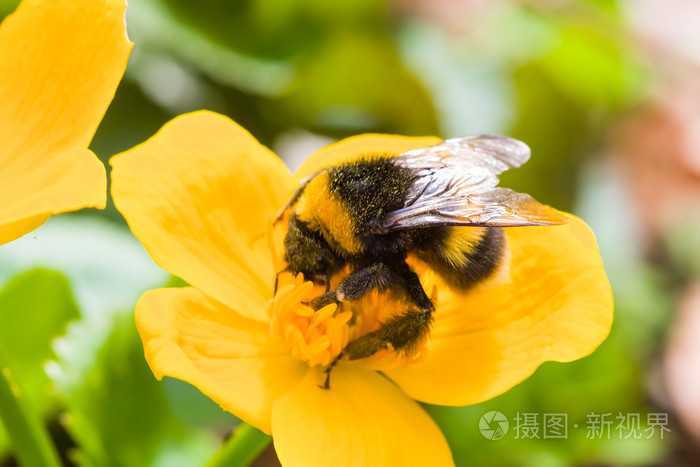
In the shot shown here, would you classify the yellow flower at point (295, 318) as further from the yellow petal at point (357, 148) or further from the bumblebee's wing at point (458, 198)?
the bumblebee's wing at point (458, 198)

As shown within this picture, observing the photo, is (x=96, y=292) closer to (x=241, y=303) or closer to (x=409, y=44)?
(x=241, y=303)

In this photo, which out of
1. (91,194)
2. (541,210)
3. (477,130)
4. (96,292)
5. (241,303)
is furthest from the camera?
(477,130)

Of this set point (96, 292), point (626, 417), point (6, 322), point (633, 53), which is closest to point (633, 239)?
point (633, 53)

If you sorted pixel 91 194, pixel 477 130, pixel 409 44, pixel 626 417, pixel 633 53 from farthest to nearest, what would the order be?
1. pixel 633 53
2. pixel 409 44
3. pixel 477 130
4. pixel 626 417
5. pixel 91 194

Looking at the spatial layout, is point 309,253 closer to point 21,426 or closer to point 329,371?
point 329,371

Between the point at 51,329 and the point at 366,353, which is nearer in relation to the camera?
the point at 366,353

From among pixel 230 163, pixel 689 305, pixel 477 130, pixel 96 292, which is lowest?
pixel 689 305

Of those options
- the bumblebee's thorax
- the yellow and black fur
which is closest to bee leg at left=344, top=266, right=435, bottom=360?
the yellow and black fur
